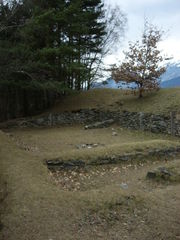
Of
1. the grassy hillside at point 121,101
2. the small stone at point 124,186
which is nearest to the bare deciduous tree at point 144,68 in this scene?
the grassy hillside at point 121,101

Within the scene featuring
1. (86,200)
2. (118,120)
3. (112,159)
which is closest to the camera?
(86,200)

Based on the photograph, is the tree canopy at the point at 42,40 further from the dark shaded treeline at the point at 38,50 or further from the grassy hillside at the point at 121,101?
the grassy hillside at the point at 121,101

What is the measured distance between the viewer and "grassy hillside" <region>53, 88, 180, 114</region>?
16.0 m

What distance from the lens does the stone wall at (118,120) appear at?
14068mm

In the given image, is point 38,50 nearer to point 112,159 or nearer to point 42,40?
point 42,40

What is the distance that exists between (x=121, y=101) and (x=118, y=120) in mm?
2280

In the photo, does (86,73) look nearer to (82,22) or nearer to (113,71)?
Result: (113,71)

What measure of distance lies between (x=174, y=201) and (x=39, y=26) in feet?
39.8

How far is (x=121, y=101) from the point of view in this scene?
1872 cm

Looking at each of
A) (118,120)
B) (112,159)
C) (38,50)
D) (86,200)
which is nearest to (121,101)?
(118,120)

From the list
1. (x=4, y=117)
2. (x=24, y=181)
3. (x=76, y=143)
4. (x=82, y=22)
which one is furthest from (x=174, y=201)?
(x=4, y=117)

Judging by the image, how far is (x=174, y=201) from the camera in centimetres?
634

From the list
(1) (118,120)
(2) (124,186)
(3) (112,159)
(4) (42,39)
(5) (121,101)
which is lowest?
(2) (124,186)

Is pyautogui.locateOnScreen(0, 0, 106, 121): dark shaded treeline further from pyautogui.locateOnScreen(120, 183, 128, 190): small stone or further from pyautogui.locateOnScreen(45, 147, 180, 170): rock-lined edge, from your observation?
pyautogui.locateOnScreen(120, 183, 128, 190): small stone
